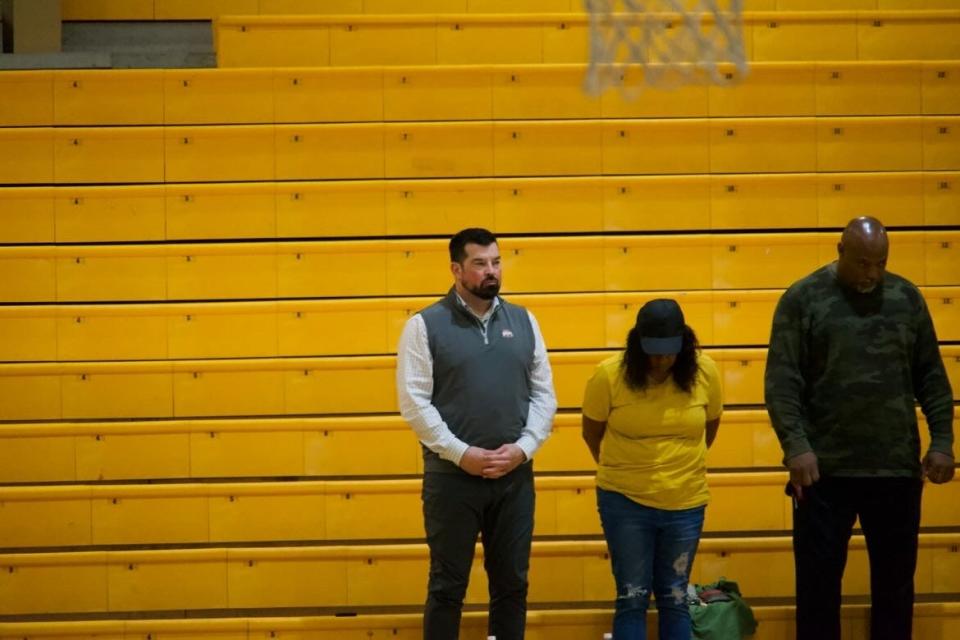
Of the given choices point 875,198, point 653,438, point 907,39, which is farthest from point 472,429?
point 907,39

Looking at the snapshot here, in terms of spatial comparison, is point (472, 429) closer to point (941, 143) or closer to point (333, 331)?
point (333, 331)

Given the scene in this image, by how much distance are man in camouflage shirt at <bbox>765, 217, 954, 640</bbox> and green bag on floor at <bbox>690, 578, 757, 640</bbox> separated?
35 centimetres

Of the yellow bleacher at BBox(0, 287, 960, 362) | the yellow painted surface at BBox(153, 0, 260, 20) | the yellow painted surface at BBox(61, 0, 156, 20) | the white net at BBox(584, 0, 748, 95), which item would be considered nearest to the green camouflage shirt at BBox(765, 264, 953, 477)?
the white net at BBox(584, 0, 748, 95)

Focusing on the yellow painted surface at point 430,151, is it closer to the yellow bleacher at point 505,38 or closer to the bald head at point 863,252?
the yellow bleacher at point 505,38

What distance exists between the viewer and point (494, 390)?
368 cm

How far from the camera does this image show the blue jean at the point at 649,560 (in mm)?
3662

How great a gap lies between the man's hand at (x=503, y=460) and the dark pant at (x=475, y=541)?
58 mm

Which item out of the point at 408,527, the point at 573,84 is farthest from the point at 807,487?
the point at 573,84

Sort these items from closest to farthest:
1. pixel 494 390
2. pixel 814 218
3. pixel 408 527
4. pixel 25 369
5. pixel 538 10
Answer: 1. pixel 494 390
2. pixel 408 527
3. pixel 25 369
4. pixel 814 218
5. pixel 538 10

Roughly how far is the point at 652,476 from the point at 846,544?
58 centimetres

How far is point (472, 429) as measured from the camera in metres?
3.65

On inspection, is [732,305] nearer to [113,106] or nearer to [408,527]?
[408,527]

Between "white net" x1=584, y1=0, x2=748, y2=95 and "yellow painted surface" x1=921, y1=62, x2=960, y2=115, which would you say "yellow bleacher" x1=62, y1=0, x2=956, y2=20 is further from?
"white net" x1=584, y1=0, x2=748, y2=95

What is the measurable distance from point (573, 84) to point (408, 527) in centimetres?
198
